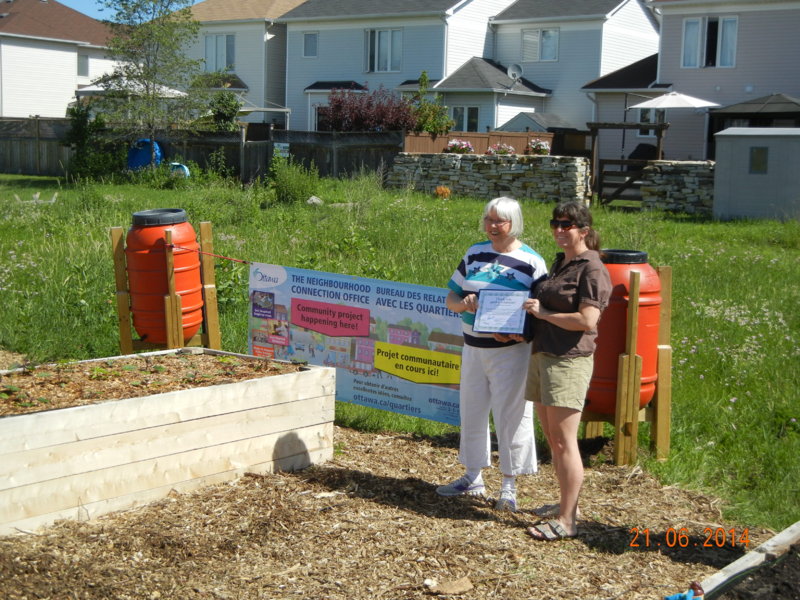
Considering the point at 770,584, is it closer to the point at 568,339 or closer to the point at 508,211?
the point at 568,339

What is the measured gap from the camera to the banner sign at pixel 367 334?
648 centimetres

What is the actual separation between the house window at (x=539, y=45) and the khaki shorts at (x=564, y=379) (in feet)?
112

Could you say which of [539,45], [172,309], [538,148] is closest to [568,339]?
[172,309]

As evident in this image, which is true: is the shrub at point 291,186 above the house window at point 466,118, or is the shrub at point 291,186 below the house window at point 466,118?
below

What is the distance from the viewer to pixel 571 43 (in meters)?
36.8

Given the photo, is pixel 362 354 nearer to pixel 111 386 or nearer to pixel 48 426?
pixel 111 386

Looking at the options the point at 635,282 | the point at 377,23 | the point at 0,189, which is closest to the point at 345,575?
the point at 635,282

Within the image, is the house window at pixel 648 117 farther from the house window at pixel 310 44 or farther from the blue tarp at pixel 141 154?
the blue tarp at pixel 141 154

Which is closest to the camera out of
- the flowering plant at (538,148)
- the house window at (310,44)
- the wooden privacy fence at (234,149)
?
the wooden privacy fence at (234,149)

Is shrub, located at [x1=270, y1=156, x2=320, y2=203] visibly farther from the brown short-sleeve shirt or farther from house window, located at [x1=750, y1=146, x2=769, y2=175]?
the brown short-sleeve shirt

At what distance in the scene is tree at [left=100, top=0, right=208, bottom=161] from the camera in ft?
92.0

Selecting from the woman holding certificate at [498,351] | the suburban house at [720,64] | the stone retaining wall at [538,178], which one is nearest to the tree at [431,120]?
the stone retaining wall at [538,178]

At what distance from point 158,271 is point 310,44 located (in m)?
35.2

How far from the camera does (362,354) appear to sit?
6.90 metres
